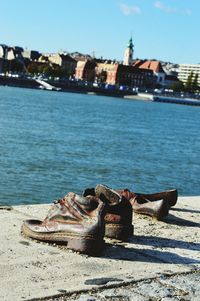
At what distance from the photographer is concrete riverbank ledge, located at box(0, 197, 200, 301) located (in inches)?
151

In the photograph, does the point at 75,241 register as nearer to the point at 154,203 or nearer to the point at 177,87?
the point at 154,203

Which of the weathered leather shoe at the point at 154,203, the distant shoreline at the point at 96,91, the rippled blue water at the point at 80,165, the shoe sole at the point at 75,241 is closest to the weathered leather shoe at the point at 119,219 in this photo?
the shoe sole at the point at 75,241

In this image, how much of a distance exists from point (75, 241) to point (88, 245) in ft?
0.38

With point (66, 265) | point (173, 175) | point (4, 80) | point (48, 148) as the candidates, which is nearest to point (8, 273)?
point (66, 265)

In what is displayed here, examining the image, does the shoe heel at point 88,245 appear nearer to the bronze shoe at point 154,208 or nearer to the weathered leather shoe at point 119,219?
the weathered leather shoe at point 119,219

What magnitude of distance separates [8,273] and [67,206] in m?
0.98

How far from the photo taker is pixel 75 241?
4664 mm

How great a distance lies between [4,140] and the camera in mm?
29547

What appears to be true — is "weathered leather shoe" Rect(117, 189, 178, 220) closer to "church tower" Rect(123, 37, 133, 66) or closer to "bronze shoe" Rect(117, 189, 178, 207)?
"bronze shoe" Rect(117, 189, 178, 207)

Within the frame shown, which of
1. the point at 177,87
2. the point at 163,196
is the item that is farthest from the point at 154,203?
the point at 177,87

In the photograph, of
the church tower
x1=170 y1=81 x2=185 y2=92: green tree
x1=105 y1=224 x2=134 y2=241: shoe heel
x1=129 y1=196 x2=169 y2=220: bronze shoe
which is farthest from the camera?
the church tower

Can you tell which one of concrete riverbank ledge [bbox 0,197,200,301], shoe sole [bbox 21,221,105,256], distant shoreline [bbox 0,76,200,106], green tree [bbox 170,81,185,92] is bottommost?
distant shoreline [bbox 0,76,200,106]

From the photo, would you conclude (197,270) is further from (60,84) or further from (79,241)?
(60,84)

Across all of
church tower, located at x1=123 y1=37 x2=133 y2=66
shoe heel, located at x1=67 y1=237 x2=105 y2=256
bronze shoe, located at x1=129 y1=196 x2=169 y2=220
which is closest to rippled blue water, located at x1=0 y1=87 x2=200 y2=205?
bronze shoe, located at x1=129 y1=196 x2=169 y2=220
